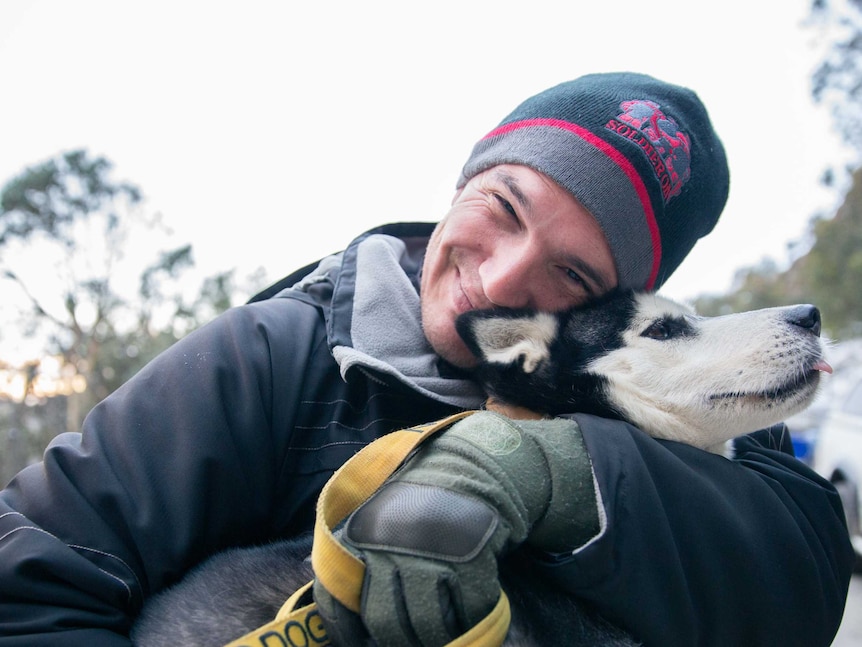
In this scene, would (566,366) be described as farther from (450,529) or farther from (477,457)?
(450,529)

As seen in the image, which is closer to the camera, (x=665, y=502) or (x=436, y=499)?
(x=436, y=499)

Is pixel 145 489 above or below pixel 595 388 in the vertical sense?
above

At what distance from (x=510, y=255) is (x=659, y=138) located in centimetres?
77

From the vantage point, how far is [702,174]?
282 centimetres

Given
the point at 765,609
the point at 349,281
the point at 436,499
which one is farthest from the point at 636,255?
the point at 436,499

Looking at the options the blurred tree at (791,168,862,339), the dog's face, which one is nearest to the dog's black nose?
the dog's face

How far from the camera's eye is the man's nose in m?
2.48

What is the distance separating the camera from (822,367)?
2.33 meters

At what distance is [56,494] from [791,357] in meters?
2.41

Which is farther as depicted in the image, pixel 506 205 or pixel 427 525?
pixel 506 205

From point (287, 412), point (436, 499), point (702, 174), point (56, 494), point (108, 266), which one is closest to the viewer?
point (436, 499)

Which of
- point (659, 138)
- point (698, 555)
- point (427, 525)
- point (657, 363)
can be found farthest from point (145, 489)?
point (659, 138)

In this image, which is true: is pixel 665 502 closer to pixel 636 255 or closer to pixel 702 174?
pixel 636 255

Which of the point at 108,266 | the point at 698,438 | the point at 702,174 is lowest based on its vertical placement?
the point at 108,266
